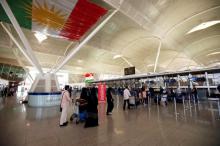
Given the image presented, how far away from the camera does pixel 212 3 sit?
12.9 m

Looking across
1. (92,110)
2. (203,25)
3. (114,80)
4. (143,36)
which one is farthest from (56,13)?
(203,25)

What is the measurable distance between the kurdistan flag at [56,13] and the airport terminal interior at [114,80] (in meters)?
0.07

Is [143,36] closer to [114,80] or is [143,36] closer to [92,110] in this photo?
[114,80]

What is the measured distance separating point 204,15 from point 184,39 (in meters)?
5.79

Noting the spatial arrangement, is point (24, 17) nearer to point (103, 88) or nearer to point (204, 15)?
point (103, 88)

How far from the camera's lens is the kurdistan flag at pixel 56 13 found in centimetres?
846

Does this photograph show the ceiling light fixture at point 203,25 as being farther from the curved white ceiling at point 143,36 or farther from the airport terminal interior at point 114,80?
the curved white ceiling at point 143,36

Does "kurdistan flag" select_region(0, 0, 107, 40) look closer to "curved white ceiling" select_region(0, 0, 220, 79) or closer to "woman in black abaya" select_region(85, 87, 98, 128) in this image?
"curved white ceiling" select_region(0, 0, 220, 79)

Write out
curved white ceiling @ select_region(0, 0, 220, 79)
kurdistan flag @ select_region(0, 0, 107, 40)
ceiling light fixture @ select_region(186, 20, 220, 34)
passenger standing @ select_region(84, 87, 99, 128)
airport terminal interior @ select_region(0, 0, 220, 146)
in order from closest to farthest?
airport terminal interior @ select_region(0, 0, 220, 146) → passenger standing @ select_region(84, 87, 99, 128) → kurdistan flag @ select_region(0, 0, 107, 40) → curved white ceiling @ select_region(0, 0, 220, 79) → ceiling light fixture @ select_region(186, 20, 220, 34)

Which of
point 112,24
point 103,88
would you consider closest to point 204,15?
point 112,24

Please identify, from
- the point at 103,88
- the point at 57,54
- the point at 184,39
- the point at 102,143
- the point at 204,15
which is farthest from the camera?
the point at 57,54

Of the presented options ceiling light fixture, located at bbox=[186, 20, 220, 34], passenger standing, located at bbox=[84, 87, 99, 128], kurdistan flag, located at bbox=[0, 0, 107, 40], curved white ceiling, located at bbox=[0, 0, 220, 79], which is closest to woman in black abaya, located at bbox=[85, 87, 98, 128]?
passenger standing, located at bbox=[84, 87, 99, 128]

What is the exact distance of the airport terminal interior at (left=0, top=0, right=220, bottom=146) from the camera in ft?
12.3

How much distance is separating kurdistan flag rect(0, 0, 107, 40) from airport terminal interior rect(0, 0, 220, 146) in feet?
0.23
